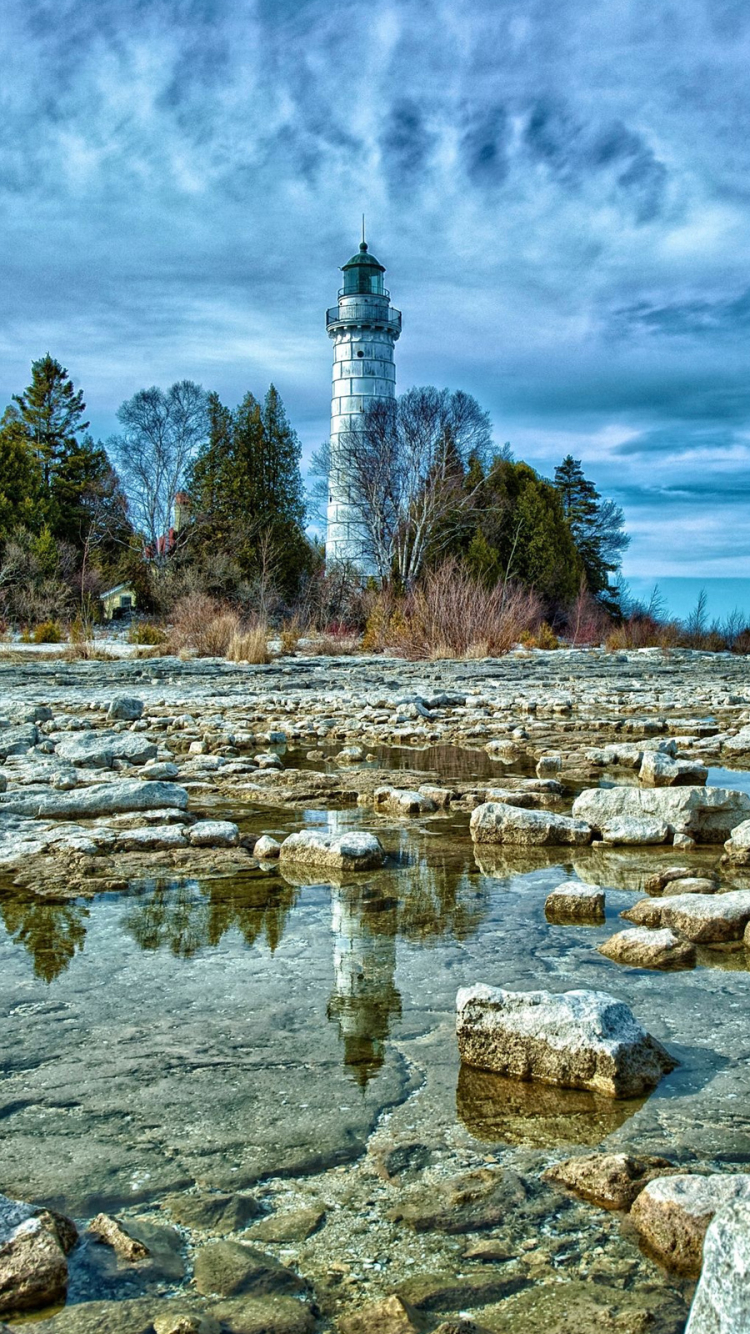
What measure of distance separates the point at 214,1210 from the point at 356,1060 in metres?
0.48

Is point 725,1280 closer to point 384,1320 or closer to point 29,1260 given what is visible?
point 384,1320

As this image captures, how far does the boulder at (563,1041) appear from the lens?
1.58 m

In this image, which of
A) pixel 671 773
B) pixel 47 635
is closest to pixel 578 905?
pixel 671 773

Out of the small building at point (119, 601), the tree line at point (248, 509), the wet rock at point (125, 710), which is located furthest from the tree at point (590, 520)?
the wet rock at point (125, 710)

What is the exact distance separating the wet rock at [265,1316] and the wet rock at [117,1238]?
0.44 ft

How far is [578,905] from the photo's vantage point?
2539 millimetres

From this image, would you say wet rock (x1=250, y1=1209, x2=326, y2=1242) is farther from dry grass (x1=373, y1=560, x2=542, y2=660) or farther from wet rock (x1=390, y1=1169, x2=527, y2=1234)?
dry grass (x1=373, y1=560, x2=542, y2=660)

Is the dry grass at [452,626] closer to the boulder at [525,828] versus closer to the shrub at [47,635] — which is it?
the shrub at [47,635]

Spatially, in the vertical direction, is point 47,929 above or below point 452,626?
below

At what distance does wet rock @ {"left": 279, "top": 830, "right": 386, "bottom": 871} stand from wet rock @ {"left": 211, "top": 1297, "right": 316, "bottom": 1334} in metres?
1.96

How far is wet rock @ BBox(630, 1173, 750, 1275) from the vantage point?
1129 mm

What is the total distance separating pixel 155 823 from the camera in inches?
142

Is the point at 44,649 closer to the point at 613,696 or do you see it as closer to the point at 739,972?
the point at 613,696

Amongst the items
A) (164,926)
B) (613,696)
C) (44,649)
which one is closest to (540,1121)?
(164,926)
